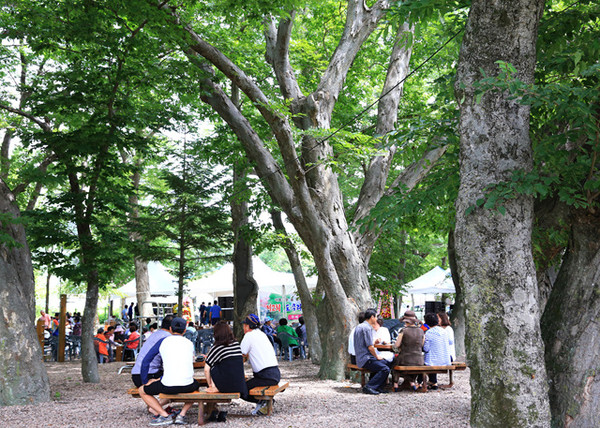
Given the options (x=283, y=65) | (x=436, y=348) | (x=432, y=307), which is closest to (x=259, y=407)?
(x=436, y=348)

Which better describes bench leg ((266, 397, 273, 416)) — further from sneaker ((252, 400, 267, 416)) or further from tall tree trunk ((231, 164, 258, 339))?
tall tree trunk ((231, 164, 258, 339))

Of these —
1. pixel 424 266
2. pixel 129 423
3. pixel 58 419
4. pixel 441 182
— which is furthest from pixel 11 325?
pixel 424 266

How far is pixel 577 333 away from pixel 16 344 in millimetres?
8090

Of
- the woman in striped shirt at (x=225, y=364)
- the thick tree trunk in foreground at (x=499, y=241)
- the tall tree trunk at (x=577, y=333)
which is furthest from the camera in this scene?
the woman in striped shirt at (x=225, y=364)

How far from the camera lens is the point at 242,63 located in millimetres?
14273

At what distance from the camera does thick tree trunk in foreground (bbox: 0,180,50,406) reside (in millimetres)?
9281

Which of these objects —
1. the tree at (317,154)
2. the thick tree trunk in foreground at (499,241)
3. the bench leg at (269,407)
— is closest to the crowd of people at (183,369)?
the bench leg at (269,407)

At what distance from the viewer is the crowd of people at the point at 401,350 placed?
33.2 ft

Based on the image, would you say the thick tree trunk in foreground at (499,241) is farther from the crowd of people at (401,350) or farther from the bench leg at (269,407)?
the crowd of people at (401,350)

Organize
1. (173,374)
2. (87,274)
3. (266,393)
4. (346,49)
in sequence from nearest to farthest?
1. (173,374)
2. (266,393)
3. (87,274)
4. (346,49)

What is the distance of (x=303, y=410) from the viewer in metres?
8.49

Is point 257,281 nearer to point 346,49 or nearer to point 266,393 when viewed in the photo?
point 346,49

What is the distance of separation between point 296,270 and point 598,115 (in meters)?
11.5

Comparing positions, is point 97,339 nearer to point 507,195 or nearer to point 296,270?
point 296,270
